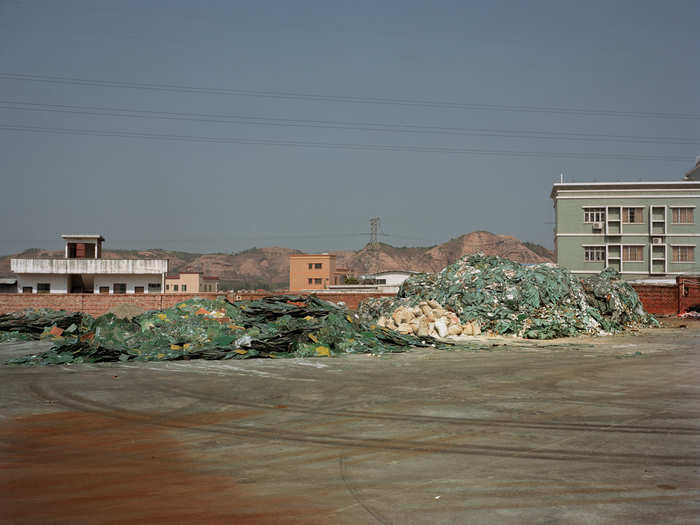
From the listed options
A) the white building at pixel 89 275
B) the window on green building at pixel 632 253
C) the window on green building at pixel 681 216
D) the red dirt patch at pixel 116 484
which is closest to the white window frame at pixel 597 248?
the window on green building at pixel 632 253

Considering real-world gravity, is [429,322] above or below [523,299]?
below

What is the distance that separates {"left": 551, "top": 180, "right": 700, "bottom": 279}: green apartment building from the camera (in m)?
59.5

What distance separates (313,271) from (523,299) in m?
60.1

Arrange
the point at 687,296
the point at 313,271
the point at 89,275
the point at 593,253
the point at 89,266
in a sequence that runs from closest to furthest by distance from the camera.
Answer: the point at 687,296 < the point at 89,266 < the point at 89,275 < the point at 593,253 < the point at 313,271

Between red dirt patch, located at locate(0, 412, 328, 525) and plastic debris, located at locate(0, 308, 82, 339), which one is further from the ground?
plastic debris, located at locate(0, 308, 82, 339)

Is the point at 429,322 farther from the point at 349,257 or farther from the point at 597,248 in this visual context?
the point at 349,257

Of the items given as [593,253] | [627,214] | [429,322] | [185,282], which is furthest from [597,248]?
[185,282]

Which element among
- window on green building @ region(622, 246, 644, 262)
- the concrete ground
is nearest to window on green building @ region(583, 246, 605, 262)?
window on green building @ region(622, 246, 644, 262)

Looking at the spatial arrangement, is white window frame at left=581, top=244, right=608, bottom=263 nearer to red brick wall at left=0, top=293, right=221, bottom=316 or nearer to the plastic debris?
red brick wall at left=0, top=293, right=221, bottom=316

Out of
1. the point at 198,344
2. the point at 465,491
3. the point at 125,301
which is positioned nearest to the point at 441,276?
the point at 198,344

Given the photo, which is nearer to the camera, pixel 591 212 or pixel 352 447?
pixel 352 447

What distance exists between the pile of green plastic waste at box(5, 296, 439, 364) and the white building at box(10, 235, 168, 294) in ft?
112

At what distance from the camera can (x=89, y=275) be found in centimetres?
5022

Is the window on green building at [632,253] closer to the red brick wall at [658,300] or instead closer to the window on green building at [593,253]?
the window on green building at [593,253]
